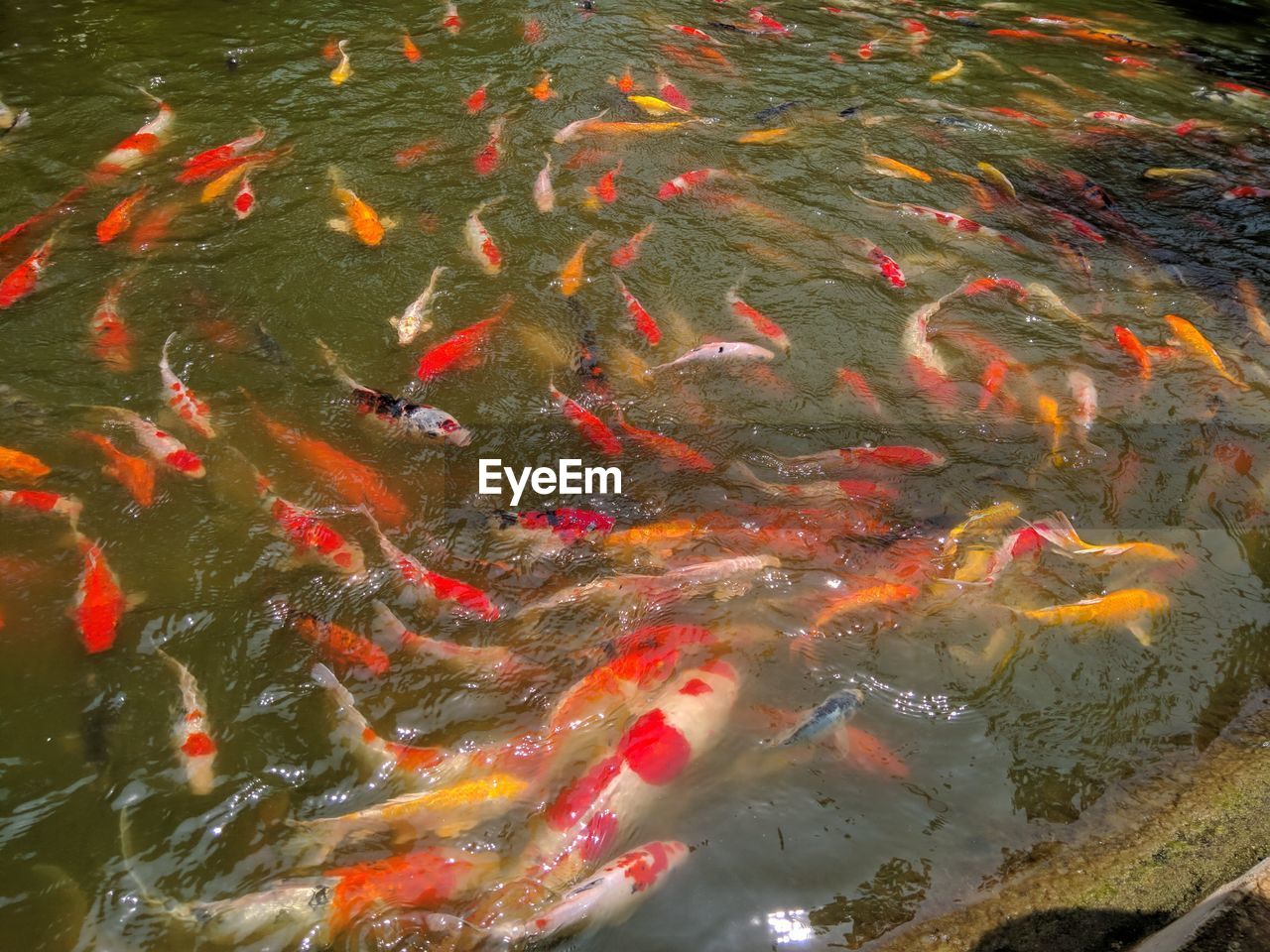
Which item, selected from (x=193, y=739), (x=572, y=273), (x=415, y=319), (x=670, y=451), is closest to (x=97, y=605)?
(x=193, y=739)

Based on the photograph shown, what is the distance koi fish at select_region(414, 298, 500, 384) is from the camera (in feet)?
18.7

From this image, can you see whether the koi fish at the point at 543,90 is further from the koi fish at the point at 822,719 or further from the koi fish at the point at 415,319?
the koi fish at the point at 822,719

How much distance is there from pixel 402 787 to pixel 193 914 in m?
0.87

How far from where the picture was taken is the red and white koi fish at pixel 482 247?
6.59 meters

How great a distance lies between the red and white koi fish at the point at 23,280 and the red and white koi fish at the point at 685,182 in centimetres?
490

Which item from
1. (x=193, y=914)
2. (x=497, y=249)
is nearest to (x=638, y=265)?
(x=497, y=249)

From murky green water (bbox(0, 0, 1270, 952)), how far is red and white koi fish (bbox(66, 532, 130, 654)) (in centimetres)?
8

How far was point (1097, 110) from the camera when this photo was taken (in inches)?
379

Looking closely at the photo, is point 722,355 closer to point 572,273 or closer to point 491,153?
point 572,273

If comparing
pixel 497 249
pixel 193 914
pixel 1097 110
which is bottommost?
pixel 193 914

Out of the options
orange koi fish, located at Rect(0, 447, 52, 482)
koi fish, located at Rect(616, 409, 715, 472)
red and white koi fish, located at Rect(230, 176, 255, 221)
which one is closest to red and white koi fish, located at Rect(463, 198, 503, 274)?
red and white koi fish, located at Rect(230, 176, 255, 221)

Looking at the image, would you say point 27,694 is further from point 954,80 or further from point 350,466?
point 954,80

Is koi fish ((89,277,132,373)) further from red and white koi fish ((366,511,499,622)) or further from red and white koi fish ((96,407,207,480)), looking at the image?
red and white koi fish ((366,511,499,622))

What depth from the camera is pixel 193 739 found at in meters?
3.75
